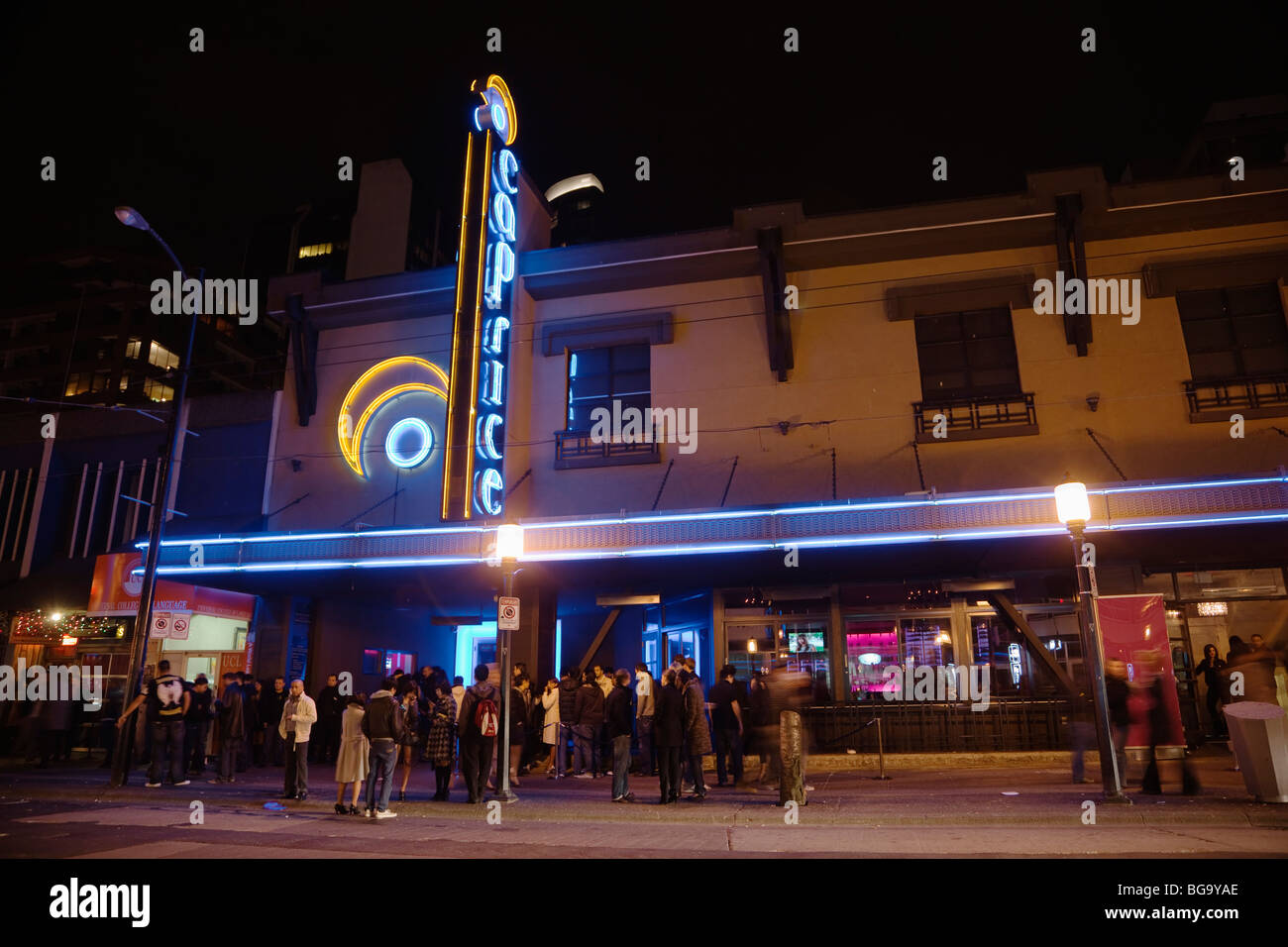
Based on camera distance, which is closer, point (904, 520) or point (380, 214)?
point (904, 520)

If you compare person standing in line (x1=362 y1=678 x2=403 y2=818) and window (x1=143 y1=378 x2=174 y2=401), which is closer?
person standing in line (x1=362 y1=678 x2=403 y2=818)

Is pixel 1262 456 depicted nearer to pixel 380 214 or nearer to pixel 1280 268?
pixel 1280 268

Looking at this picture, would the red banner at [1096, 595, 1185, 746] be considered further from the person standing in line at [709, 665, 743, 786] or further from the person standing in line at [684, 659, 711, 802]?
the person standing in line at [684, 659, 711, 802]

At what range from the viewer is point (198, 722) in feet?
48.7

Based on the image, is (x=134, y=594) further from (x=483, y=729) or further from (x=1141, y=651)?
(x=1141, y=651)

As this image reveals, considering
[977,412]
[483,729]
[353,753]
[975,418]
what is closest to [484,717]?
[483,729]

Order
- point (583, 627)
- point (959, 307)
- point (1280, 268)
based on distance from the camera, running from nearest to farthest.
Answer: point (1280, 268) → point (959, 307) → point (583, 627)

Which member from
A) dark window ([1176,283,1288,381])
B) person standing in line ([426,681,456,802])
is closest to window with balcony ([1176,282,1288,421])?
dark window ([1176,283,1288,381])

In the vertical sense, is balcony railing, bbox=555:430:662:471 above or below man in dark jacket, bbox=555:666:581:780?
above

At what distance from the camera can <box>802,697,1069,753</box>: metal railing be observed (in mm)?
15516

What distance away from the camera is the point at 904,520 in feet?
44.2

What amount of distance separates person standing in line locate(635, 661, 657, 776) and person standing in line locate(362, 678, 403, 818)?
14.9ft

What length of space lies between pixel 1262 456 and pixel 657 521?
35.3 feet
